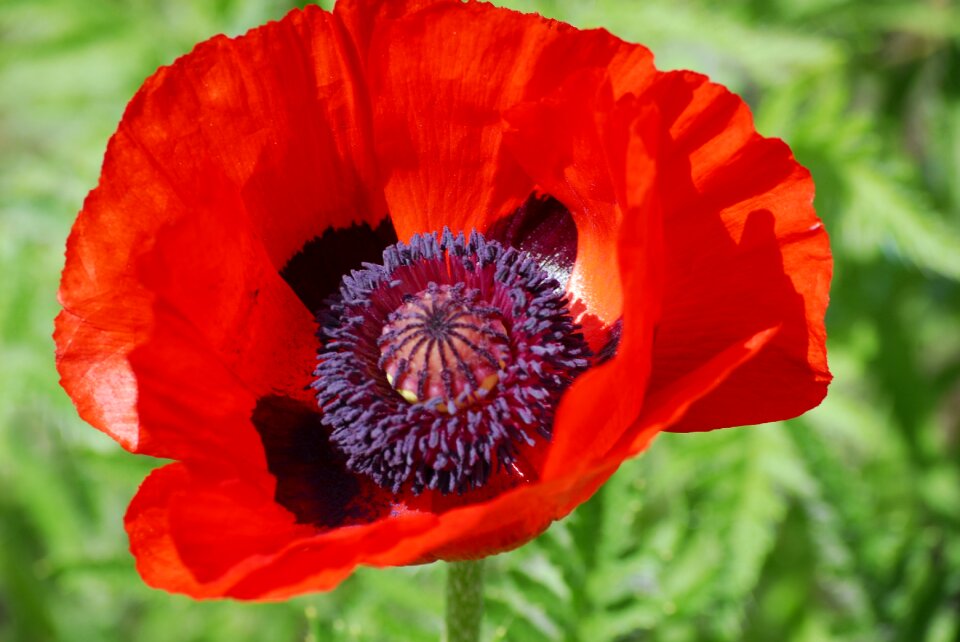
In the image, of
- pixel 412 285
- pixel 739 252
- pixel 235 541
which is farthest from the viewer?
pixel 412 285

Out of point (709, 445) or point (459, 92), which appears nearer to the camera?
point (459, 92)

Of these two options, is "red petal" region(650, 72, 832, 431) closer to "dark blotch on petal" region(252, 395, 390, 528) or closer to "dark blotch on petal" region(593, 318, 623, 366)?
"dark blotch on petal" region(593, 318, 623, 366)

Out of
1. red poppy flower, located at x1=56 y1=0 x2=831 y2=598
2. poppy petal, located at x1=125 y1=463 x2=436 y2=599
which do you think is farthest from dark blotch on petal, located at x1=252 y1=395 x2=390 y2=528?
poppy petal, located at x1=125 y1=463 x2=436 y2=599

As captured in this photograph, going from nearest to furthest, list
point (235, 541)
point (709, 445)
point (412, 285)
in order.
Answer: point (235, 541) → point (412, 285) → point (709, 445)

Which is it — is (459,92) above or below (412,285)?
above

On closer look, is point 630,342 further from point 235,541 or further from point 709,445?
point 709,445

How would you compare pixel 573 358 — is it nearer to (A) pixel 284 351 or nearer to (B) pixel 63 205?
(A) pixel 284 351

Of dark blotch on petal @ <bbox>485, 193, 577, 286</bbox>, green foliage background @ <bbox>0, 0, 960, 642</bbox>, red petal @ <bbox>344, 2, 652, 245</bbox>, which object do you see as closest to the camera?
red petal @ <bbox>344, 2, 652, 245</bbox>

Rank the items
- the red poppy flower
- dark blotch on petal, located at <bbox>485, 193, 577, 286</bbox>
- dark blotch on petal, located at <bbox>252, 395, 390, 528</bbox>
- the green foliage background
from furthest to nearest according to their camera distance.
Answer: the green foliage background
dark blotch on petal, located at <bbox>485, 193, 577, 286</bbox>
dark blotch on petal, located at <bbox>252, 395, 390, 528</bbox>
the red poppy flower

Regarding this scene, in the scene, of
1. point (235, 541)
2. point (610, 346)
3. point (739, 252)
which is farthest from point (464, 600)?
point (739, 252)
